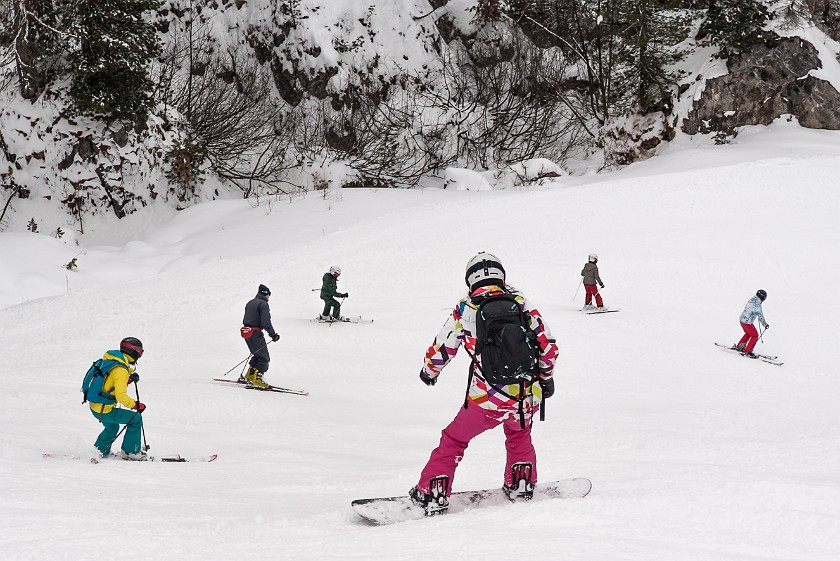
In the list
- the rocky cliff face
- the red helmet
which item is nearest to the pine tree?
the red helmet

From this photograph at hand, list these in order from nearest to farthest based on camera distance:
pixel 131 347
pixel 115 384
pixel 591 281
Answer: pixel 115 384 < pixel 131 347 < pixel 591 281

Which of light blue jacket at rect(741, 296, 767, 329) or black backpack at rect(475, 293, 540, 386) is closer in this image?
black backpack at rect(475, 293, 540, 386)

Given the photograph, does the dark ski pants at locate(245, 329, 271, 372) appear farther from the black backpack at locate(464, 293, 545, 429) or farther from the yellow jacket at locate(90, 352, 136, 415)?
the black backpack at locate(464, 293, 545, 429)

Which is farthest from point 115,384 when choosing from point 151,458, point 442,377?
point 442,377

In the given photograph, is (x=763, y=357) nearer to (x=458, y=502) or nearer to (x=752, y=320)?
(x=752, y=320)

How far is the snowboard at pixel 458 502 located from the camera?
4.18m

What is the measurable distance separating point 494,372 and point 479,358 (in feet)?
Answer: 0.57

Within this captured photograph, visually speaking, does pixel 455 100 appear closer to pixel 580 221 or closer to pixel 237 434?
pixel 580 221

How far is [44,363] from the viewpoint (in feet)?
36.2

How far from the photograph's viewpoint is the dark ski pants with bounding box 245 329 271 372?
9.87 m

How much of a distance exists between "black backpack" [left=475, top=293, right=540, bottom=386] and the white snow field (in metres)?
0.85

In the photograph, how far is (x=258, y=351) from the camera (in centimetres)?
986

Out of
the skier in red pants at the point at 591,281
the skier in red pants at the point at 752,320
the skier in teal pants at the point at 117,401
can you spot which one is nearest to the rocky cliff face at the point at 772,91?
the skier in red pants at the point at 591,281

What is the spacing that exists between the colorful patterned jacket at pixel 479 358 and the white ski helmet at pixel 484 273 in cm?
5
